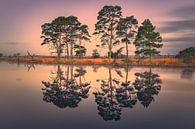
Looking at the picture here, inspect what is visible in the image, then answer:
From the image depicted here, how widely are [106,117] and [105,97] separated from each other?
26.3 ft

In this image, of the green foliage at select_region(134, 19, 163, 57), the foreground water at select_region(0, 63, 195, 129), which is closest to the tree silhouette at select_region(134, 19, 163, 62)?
the green foliage at select_region(134, 19, 163, 57)

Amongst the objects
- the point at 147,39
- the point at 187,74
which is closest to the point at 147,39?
the point at 147,39

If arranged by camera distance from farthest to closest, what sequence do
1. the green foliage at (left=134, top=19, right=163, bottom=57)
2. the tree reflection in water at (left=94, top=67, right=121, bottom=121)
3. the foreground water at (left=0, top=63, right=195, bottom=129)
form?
the green foliage at (left=134, top=19, right=163, bottom=57) → the tree reflection in water at (left=94, top=67, right=121, bottom=121) → the foreground water at (left=0, top=63, right=195, bottom=129)

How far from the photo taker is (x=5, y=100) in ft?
74.0

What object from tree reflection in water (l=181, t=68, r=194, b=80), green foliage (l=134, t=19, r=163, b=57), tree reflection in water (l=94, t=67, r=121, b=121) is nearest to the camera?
tree reflection in water (l=94, t=67, r=121, b=121)

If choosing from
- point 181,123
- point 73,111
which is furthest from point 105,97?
point 181,123

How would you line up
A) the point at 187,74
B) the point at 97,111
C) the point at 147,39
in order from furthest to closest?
the point at 147,39, the point at 187,74, the point at 97,111

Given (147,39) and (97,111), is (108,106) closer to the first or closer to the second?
(97,111)

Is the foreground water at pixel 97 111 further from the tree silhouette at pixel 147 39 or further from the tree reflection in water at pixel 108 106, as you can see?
the tree silhouette at pixel 147 39

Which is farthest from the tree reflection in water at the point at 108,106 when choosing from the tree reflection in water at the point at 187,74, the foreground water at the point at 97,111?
the tree reflection in water at the point at 187,74

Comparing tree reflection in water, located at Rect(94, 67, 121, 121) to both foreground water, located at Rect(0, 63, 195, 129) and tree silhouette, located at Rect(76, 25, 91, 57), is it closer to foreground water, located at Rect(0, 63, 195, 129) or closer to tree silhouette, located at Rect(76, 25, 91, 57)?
foreground water, located at Rect(0, 63, 195, 129)

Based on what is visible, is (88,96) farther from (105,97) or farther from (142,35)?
(142,35)

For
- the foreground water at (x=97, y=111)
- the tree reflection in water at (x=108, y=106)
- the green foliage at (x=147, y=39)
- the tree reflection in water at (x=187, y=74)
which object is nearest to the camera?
the foreground water at (x=97, y=111)

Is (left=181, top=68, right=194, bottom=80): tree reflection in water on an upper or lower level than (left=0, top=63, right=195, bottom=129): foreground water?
upper
